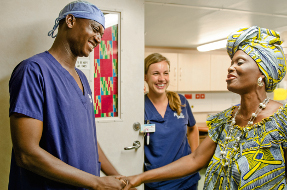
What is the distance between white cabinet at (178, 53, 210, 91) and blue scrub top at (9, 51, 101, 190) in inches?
153

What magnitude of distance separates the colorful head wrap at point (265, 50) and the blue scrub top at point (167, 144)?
3.02ft

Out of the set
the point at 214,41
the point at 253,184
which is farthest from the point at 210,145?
the point at 214,41

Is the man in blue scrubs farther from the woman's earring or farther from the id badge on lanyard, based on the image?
the woman's earring

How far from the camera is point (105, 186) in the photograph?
3.99 ft

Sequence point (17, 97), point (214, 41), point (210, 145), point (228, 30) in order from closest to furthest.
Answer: point (17, 97) → point (210, 145) → point (228, 30) → point (214, 41)

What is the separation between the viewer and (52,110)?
112 centimetres

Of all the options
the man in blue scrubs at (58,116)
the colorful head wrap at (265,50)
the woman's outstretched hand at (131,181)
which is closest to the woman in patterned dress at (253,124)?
the colorful head wrap at (265,50)

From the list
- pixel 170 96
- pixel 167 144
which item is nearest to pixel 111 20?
pixel 170 96

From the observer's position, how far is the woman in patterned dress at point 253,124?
1073 millimetres

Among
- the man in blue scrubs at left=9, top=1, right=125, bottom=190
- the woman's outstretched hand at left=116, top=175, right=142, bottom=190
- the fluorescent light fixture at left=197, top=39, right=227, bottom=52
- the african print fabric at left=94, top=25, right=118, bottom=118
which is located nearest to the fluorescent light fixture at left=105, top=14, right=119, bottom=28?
the african print fabric at left=94, top=25, right=118, bottom=118

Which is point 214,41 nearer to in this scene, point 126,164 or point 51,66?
point 126,164

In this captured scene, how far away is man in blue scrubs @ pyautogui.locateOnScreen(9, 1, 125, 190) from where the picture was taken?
1.04 meters

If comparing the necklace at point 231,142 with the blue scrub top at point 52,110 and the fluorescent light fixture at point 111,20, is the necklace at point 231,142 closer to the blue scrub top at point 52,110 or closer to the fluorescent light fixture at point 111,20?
the blue scrub top at point 52,110

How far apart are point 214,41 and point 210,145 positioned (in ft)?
11.8
